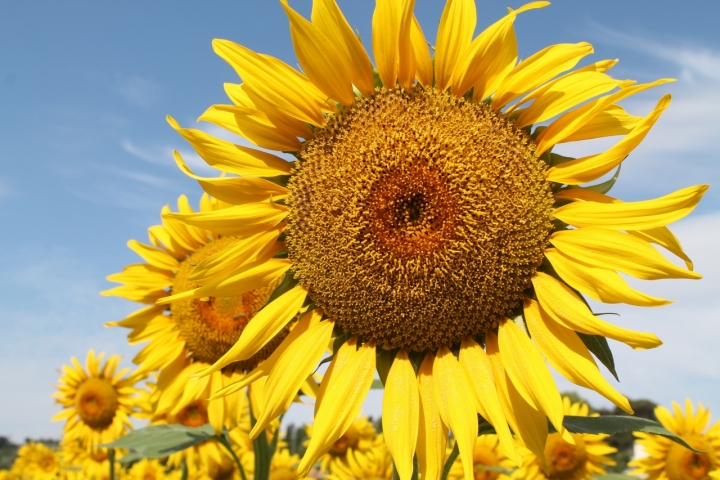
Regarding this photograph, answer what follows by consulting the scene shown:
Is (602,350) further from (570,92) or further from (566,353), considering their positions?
(570,92)

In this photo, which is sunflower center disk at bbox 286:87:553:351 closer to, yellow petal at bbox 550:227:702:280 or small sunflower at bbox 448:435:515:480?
yellow petal at bbox 550:227:702:280

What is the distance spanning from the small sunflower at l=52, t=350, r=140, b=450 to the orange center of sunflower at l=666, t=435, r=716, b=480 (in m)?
6.54

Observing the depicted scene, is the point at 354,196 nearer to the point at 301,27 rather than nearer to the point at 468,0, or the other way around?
the point at 301,27

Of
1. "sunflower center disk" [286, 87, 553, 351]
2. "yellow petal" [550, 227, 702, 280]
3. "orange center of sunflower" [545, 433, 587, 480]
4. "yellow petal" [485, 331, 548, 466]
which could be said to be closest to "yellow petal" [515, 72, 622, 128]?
"sunflower center disk" [286, 87, 553, 351]

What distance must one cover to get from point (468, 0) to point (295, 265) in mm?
1507

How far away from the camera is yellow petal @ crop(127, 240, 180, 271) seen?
6.13 metres

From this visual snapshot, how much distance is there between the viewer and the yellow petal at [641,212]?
3006mm

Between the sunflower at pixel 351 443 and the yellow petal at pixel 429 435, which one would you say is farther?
the sunflower at pixel 351 443

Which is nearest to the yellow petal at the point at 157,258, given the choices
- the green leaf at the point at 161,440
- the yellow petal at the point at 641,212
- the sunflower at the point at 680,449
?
the green leaf at the point at 161,440

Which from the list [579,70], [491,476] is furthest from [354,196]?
[491,476]

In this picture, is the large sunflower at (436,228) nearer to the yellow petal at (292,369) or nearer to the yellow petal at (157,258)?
the yellow petal at (292,369)

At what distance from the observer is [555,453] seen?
743 centimetres

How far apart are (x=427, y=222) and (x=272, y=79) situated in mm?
1032

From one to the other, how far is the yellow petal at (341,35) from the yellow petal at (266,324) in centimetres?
112
